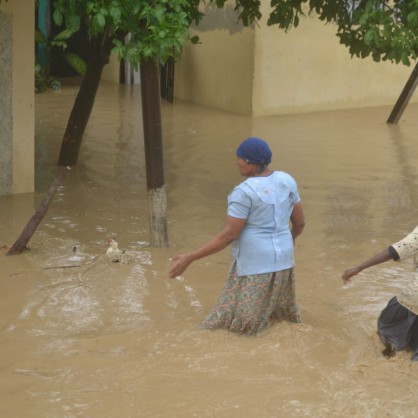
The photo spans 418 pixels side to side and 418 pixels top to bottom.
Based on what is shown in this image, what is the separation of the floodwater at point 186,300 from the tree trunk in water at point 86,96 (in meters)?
0.33

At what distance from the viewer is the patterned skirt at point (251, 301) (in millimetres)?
5578

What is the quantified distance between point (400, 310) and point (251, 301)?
968mm

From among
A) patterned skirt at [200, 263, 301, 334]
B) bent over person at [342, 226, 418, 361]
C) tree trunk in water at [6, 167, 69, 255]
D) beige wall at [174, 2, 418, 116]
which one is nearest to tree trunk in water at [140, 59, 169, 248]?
tree trunk in water at [6, 167, 69, 255]

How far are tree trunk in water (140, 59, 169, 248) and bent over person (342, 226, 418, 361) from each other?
8.74 ft

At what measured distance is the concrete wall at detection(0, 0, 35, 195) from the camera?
9.10 m

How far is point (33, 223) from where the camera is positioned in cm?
760

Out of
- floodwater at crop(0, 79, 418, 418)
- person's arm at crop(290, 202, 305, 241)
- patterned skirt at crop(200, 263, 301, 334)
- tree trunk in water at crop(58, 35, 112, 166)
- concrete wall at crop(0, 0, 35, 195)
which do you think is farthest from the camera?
tree trunk in water at crop(58, 35, 112, 166)

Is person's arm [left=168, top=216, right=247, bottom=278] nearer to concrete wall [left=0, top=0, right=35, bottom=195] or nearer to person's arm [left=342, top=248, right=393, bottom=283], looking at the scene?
person's arm [left=342, top=248, right=393, bottom=283]

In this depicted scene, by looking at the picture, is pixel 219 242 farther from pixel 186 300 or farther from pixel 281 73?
pixel 281 73

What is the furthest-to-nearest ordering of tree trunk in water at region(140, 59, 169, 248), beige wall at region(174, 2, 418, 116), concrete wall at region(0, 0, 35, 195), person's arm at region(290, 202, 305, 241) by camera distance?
beige wall at region(174, 2, 418, 116), concrete wall at region(0, 0, 35, 195), tree trunk in water at region(140, 59, 169, 248), person's arm at region(290, 202, 305, 241)

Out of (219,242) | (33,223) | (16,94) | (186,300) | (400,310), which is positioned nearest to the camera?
(219,242)

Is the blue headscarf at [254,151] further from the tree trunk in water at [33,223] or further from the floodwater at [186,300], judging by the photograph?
the tree trunk in water at [33,223]

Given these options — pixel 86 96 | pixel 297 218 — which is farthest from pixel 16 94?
pixel 297 218

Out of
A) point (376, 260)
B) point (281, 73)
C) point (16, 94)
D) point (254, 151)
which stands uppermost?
point (254, 151)
